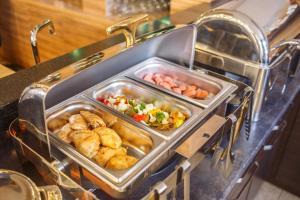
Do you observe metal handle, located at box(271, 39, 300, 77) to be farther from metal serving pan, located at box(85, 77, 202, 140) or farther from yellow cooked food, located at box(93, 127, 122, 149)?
yellow cooked food, located at box(93, 127, 122, 149)

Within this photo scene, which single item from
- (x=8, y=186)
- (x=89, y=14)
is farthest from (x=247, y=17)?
(x=89, y=14)

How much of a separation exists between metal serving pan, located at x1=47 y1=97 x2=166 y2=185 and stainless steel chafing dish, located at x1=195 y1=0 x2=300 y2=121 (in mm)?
602

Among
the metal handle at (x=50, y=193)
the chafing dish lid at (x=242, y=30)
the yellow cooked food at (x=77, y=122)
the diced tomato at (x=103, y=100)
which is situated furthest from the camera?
the chafing dish lid at (x=242, y=30)

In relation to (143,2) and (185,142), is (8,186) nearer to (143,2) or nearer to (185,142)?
(185,142)

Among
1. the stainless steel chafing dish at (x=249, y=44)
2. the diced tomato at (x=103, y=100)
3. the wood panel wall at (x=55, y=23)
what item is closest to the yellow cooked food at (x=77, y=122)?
the diced tomato at (x=103, y=100)

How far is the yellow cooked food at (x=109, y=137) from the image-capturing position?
0.77m

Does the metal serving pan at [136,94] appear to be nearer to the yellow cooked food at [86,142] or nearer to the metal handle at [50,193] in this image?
the yellow cooked food at [86,142]

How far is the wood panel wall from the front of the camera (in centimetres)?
238

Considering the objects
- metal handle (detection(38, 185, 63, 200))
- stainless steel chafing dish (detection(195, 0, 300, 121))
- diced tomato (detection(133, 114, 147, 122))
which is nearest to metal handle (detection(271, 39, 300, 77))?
stainless steel chafing dish (detection(195, 0, 300, 121))

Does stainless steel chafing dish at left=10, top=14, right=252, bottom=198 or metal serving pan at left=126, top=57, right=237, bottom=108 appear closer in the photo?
stainless steel chafing dish at left=10, top=14, right=252, bottom=198

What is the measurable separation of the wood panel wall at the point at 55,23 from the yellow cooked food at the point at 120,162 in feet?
4.64

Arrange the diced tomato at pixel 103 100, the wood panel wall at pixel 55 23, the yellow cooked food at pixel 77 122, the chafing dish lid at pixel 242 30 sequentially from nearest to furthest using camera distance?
the yellow cooked food at pixel 77 122 < the diced tomato at pixel 103 100 < the chafing dish lid at pixel 242 30 < the wood panel wall at pixel 55 23

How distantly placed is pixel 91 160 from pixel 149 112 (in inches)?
11.7

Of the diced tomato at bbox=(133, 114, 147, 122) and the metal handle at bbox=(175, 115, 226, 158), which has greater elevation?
the metal handle at bbox=(175, 115, 226, 158)
